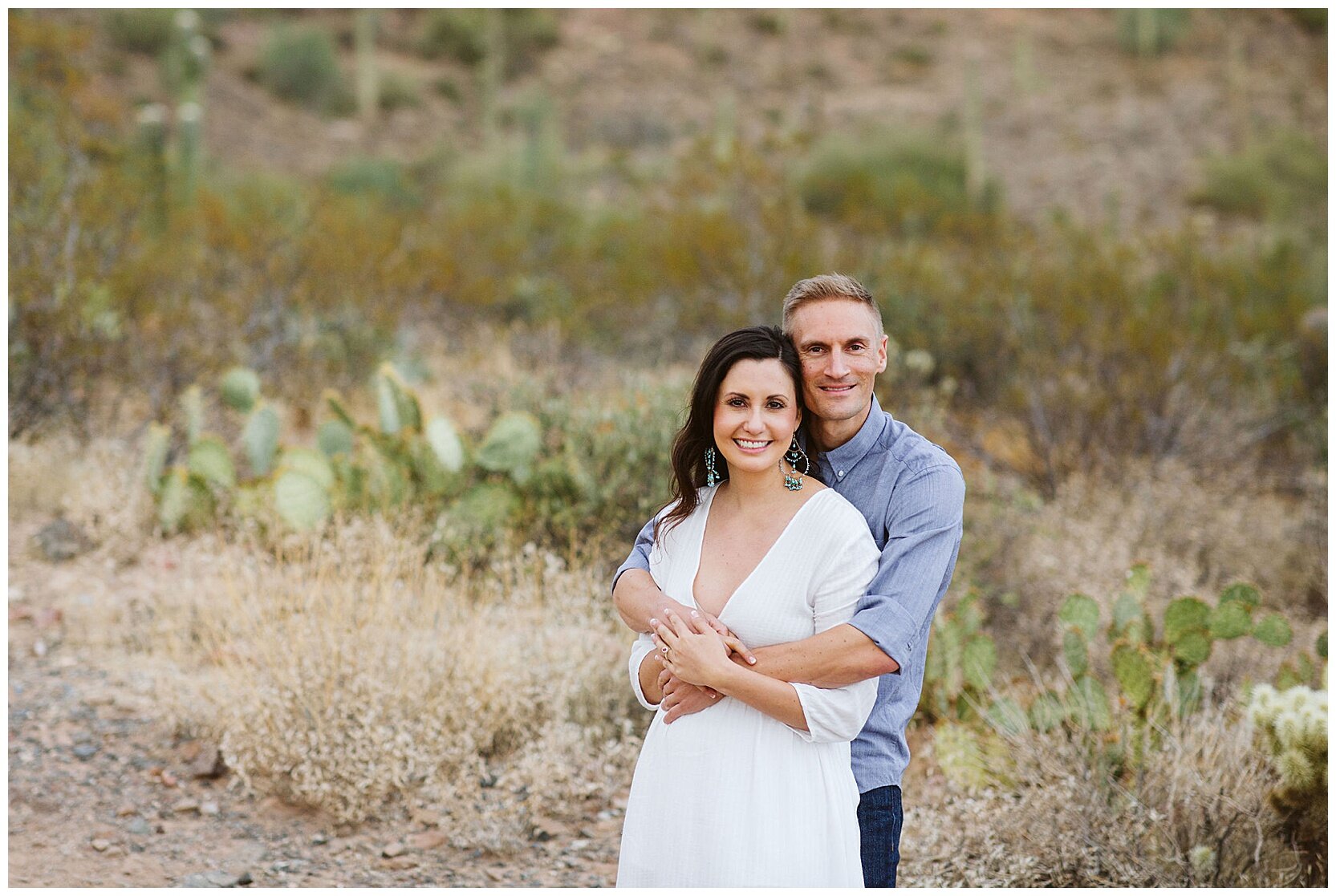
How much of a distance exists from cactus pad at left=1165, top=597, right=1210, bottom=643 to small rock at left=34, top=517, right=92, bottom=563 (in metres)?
4.80

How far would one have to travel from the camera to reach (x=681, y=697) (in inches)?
82.0

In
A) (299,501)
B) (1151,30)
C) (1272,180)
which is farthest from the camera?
(1151,30)

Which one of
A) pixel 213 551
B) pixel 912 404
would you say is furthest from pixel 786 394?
pixel 912 404

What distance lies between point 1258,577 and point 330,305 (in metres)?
6.58

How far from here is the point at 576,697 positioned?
414cm

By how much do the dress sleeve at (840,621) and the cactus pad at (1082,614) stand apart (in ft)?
6.30

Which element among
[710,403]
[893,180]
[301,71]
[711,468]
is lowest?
[711,468]

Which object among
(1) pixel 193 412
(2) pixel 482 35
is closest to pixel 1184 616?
(1) pixel 193 412

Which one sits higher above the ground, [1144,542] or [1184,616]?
[1144,542]

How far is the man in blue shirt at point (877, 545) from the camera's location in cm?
199

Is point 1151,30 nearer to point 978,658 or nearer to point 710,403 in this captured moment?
point 978,658

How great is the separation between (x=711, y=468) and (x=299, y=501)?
10.4ft

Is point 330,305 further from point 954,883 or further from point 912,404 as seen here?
point 954,883

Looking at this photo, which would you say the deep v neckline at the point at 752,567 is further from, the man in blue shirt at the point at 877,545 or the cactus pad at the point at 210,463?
the cactus pad at the point at 210,463
